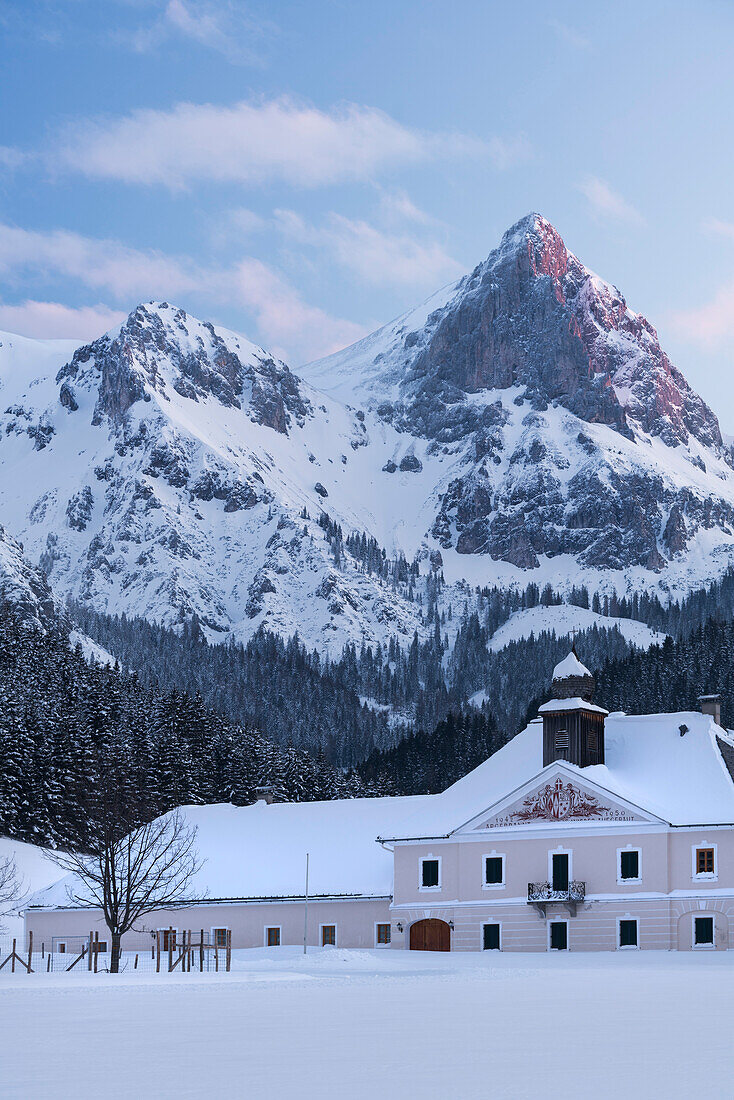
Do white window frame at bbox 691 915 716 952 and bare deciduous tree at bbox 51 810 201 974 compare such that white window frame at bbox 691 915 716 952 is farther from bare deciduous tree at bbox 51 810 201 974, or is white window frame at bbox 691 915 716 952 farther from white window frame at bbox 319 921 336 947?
bare deciduous tree at bbox 51 810 201 974

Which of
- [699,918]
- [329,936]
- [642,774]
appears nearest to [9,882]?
[329,936]

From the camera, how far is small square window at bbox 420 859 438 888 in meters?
71.5

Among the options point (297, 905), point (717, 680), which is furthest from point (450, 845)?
point (717, 680)

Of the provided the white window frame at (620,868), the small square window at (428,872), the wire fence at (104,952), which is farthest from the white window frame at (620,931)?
the wire fence at (104,952)

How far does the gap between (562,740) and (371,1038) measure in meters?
49.6

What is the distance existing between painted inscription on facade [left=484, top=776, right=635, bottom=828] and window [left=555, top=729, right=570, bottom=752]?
9.20 ft

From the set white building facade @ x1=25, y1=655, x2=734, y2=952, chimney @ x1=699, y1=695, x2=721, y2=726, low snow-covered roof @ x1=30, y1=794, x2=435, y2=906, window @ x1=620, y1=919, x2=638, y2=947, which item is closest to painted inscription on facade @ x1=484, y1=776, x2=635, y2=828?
white building facade @ x1=25, y1=655, x2=734, y2=952

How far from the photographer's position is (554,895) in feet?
222

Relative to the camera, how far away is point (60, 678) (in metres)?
148

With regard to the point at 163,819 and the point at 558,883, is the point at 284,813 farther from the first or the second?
the point at 558,883

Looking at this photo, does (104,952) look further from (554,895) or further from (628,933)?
(628,933)

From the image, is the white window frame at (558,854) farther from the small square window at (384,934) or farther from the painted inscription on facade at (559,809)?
the small square window at (384,934)

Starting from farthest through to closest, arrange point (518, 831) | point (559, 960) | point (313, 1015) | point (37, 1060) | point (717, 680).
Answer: point (717, 680) < point (518, 831) < point (559, 960) < point (313, 1015) < point (37, 1060)

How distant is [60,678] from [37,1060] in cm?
12907
